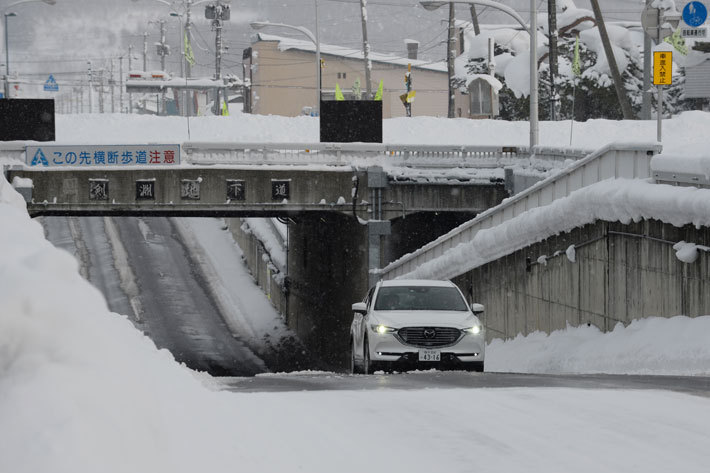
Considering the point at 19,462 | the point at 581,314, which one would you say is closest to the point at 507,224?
the point at 581,314

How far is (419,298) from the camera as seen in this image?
18.9 m

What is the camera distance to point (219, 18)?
88938 millimetres

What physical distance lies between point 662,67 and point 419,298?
7712mm

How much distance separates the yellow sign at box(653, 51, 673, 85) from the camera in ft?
74.6

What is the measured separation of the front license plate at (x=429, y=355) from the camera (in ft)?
57.0

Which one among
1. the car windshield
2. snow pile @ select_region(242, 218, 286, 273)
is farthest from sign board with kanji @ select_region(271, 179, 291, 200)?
the car windshield

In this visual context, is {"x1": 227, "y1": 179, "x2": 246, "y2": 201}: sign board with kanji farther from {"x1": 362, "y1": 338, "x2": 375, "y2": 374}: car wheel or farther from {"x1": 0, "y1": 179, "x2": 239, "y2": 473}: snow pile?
{"x1": 0, "y1": 179, "x2": 239, "y2": 473}: snow pile

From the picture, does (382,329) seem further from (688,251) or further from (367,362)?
(688,251)

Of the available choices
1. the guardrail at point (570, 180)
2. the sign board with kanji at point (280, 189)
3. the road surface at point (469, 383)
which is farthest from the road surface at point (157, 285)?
the road surface at point (469, 383)

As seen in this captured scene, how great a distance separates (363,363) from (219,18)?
242 ft

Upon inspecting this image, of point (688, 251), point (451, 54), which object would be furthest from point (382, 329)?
point (451, 54)

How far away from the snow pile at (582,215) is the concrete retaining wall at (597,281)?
21cm

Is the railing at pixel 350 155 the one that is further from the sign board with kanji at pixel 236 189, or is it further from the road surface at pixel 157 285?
the road surface at pixel 157 285

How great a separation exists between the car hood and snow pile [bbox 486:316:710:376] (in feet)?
8.85
